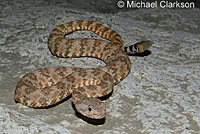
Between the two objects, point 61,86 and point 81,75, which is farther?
point 81,75

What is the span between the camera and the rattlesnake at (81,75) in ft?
22.7

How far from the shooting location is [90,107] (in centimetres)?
643

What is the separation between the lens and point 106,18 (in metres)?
11.1

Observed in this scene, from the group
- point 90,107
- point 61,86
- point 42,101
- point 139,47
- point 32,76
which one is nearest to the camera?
point 90,107

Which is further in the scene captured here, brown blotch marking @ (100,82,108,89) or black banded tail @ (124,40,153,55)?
black banded tail @ (124,40,153,55)

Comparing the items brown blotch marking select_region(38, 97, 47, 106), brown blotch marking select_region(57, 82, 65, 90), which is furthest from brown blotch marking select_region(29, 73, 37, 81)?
brown blotch marking select_region(38, 97, 47, 106)

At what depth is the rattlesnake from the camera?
6918mm

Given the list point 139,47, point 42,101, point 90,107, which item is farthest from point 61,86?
point 139,47

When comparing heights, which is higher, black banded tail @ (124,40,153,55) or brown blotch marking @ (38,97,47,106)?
black banded tail @ (124,40,153,55)

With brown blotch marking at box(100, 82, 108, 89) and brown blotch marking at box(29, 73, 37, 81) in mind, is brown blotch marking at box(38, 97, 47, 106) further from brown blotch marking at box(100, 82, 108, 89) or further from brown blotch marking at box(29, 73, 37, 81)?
brown blotch marking at box(100, 82, 108, 89)

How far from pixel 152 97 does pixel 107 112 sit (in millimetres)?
1067

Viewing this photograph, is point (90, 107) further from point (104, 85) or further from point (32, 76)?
point (32, 76)

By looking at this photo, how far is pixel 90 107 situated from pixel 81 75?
4.69 feet

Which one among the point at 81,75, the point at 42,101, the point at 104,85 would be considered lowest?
the point at 42,101
